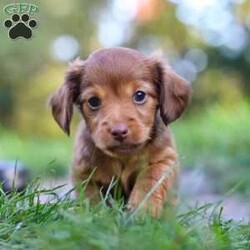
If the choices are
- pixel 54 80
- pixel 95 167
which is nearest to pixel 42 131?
pixel 54 80

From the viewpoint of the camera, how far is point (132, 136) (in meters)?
4.33

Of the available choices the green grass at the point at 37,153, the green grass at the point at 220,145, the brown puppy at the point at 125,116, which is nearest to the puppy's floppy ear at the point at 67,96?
the brown puppy at the point at 125,116

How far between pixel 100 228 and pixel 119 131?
1242 mm

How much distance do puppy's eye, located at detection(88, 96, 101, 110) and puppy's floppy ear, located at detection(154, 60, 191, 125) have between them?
346 mm

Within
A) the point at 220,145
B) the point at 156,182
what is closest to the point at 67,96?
the point at 156,182

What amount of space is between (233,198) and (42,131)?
12.9m

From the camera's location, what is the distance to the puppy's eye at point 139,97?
4566mm

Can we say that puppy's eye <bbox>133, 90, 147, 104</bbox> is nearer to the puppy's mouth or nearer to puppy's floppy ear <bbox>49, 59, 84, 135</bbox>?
the puppy's mouth

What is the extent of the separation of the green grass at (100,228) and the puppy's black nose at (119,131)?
504 mm

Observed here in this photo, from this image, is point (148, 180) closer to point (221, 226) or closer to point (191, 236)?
point (221, 226)

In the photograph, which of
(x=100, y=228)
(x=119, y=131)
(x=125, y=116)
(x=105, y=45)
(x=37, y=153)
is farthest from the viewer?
(x=105, y=45)

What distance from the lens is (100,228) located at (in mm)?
3090

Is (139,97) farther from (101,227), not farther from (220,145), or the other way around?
(220,145)

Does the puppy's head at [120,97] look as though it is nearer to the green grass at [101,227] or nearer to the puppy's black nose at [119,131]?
the puppy's black nose at [119,131]
